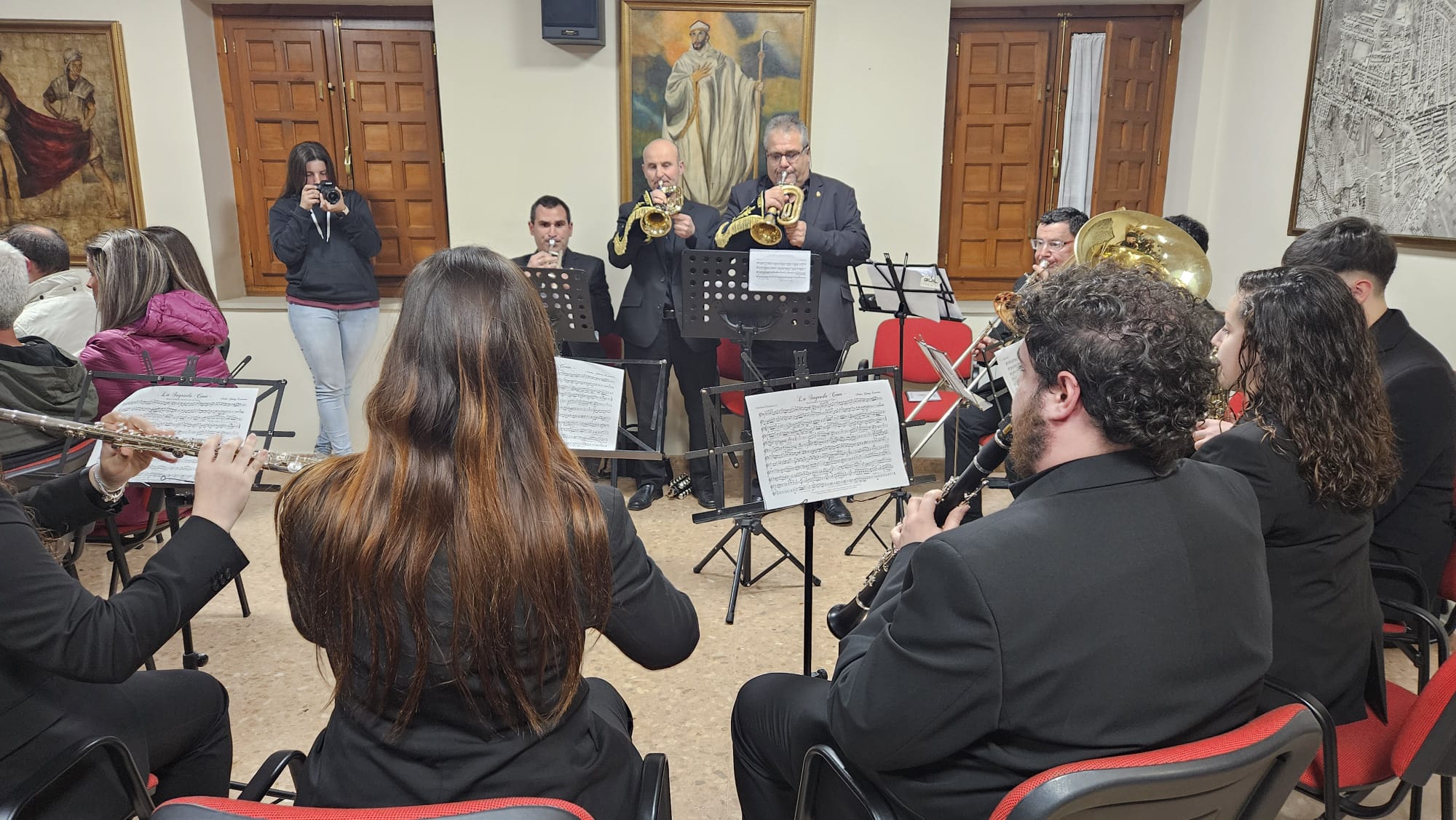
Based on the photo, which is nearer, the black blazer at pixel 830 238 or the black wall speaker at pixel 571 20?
the black blazer at pixel 830 238

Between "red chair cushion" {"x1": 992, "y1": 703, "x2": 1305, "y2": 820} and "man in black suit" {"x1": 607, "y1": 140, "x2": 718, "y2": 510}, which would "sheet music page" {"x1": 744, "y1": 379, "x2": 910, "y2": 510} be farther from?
"man in black suit" {"x1": 607, "y1": 140, "x2": 718, "y2": 510}

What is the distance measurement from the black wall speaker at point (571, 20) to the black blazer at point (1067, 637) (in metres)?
4.11

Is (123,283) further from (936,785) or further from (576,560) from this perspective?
(936,785)

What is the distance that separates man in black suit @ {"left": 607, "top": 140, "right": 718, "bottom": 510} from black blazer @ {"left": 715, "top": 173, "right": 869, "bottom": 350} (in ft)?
0.73

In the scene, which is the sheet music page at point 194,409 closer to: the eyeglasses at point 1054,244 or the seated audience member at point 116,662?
the seated audience member at point 116,662

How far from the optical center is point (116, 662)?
4.45ft

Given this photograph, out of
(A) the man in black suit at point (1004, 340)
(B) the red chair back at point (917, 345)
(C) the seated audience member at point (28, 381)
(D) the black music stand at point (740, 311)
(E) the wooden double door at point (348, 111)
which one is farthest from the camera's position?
(E) the wooden double door at point (348, 111)

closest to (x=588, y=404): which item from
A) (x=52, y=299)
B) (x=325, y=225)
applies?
(x=52, y=299)

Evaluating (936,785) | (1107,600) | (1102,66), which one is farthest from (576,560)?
(1102,66)

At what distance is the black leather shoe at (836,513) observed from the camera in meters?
4.30

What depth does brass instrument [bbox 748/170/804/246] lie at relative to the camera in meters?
4.14

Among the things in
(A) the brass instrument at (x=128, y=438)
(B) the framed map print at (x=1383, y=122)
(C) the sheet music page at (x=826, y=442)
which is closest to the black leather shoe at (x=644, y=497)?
(C) the sheet music page at (x=826, y=442)

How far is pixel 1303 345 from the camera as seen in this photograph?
1.75 meters

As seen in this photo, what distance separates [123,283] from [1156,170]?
200 inches
